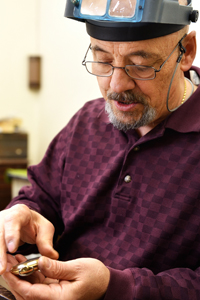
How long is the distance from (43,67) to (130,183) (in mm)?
2529

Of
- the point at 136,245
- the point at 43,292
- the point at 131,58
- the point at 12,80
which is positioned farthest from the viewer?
the point at 12,80

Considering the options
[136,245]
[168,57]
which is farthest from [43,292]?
[168,57]

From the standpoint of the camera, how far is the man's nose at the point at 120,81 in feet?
3.95

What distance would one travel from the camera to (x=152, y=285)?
42.9 inches

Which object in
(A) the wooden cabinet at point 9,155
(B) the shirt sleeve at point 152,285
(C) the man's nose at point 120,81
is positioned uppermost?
(C) the man's nose at point 120,81

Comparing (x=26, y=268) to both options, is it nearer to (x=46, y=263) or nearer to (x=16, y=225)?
(x=46, y=263)

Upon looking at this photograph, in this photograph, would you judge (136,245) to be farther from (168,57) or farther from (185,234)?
(168,57)

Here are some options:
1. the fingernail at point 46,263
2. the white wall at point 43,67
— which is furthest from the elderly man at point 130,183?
the white wall at point 43,67

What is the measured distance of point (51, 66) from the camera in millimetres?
3387

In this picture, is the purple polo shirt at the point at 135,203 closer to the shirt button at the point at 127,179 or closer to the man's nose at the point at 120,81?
the shirt button at the point at 127,179

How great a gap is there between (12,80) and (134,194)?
9.24 ft

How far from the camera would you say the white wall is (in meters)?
3.11

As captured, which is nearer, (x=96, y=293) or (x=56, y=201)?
(x=96, y=293)

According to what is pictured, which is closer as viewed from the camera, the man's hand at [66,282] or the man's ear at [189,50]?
the man's hand at [66,282]
